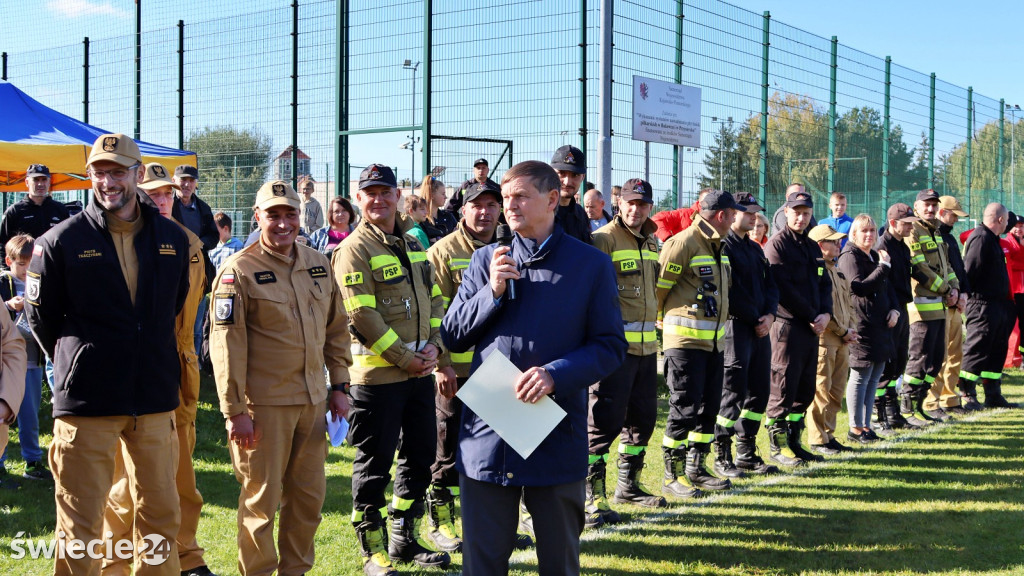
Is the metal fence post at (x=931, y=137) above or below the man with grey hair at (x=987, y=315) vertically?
above

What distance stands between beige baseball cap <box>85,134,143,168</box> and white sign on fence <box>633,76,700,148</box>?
7.87 meters

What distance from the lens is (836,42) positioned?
15.9 meters

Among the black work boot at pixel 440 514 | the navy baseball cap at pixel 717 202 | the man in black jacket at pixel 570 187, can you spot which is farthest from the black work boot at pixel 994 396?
the black work boot at pixel 440 514

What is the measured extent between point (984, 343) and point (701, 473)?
5638 mm

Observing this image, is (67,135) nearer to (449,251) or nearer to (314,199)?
(314,199)

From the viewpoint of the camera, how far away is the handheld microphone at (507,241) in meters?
3.48

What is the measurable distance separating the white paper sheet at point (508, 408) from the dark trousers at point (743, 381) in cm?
435

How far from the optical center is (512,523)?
362 centimetres

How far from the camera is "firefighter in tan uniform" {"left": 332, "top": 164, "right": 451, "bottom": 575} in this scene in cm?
513

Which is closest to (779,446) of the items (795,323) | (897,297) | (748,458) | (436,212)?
(748,458)

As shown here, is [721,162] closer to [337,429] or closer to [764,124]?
[764,124]

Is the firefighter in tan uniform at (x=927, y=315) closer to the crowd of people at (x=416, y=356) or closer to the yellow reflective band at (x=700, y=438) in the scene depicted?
the crowd of people at (x=416, y=356)

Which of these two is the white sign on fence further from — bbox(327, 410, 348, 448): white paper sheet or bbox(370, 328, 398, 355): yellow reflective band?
bbox(327, 410, 348, 448): white paper sheet

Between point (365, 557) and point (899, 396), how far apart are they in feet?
26.0
